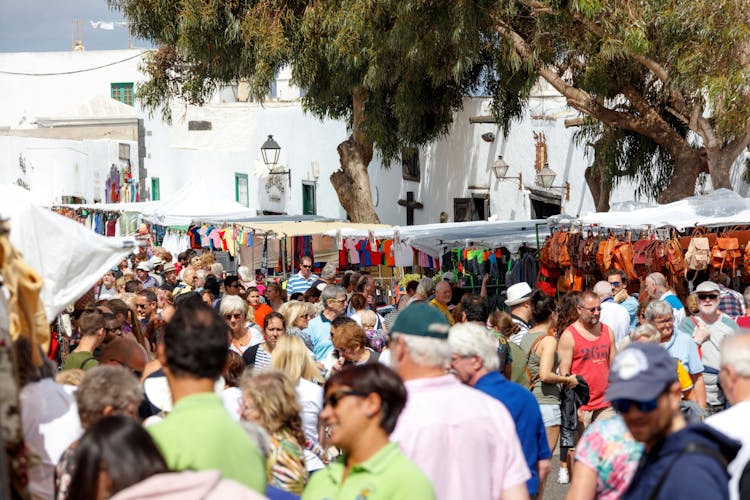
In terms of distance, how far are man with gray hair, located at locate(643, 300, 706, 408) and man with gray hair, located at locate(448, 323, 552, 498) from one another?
2.91m

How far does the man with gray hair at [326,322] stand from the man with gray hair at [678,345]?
281 cm

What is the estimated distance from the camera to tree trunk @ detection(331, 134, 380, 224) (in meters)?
21.4

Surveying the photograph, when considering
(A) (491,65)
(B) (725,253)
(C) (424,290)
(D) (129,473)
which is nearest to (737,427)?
(D) (129,473)

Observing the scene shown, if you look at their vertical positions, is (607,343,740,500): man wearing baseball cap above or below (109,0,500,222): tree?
below

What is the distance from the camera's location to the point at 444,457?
4559 mm

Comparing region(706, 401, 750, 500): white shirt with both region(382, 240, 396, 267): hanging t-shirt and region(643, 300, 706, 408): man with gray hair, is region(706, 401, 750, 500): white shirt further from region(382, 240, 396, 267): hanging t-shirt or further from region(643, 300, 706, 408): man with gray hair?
region(382, 240, 396, 267): hanging t-shirt

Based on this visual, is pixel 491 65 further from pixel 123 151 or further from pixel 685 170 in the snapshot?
pixel 123 151

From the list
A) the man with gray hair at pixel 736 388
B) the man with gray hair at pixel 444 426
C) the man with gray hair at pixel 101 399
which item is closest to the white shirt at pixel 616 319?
the man with gray hair at pixel 736 388

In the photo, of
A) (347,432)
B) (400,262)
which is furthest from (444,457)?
(400,262)

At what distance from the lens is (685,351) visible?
8742 mm

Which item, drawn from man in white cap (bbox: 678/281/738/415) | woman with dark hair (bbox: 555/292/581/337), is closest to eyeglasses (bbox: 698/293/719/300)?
man in white cap (bbox: 678/281/738/415)

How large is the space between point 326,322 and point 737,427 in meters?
6.38

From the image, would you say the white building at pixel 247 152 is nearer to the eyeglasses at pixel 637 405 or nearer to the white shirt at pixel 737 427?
the white shirt at pixel 737 427

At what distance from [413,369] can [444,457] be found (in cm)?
37
